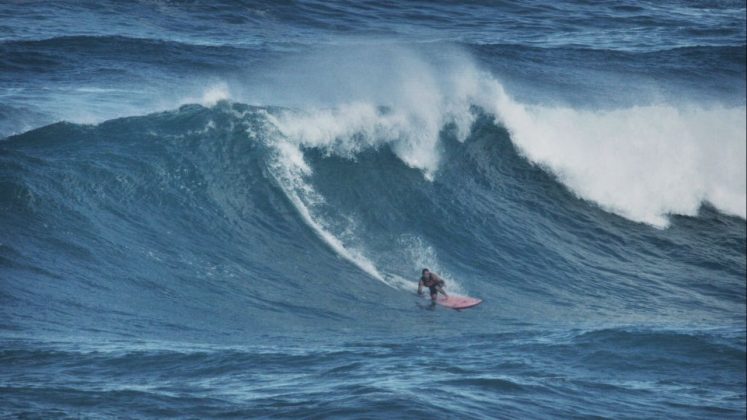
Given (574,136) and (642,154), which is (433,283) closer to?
(574,136)

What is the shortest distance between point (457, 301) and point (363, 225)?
12.6ft

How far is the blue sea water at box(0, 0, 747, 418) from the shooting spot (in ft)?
39.2

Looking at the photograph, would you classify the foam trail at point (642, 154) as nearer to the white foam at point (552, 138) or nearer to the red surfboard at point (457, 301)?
the white foam at point (552, 138)

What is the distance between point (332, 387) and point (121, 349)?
3.35m

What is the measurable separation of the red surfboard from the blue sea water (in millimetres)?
200

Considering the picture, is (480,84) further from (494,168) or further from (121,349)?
(121,349)

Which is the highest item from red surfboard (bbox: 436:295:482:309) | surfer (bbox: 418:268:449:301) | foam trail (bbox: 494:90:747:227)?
foam trail (bbox: 494:90:747:227)

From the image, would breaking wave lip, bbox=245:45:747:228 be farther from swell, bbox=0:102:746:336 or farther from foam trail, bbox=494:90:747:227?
swell, bbox=0:102:746:336

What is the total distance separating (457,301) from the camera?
16.2 metres

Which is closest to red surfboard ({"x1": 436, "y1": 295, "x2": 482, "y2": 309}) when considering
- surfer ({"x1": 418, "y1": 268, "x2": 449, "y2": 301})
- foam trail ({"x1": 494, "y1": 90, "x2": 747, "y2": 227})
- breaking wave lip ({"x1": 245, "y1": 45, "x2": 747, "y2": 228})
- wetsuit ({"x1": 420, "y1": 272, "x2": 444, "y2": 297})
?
surfer ({"x1": 418, "y1": 268, "x2": 449, "y2": 301})

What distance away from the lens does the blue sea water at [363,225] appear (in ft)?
39.2

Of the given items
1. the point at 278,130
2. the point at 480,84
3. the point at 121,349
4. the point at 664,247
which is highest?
the point at 480,84

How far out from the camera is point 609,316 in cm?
1584

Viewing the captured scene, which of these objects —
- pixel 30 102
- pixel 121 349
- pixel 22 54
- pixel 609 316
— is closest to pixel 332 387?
pixel 121 349
